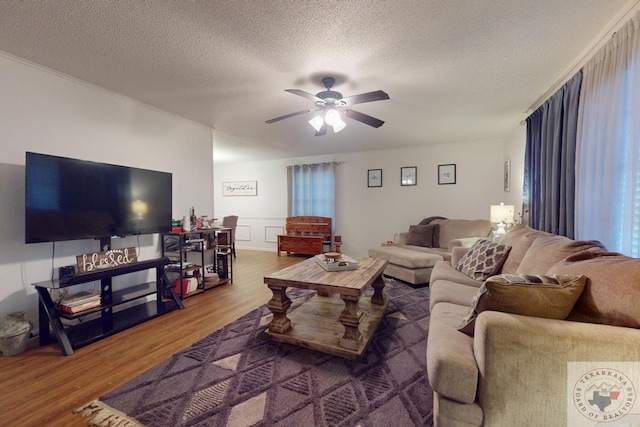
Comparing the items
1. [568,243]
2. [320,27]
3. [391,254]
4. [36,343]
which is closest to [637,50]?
[568,243]

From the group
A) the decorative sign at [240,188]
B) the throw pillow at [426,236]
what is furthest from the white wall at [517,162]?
the decorative sign at [240,188]

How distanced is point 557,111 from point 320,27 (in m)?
2.34

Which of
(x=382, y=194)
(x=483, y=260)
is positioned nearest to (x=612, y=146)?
(x=483, y=260)

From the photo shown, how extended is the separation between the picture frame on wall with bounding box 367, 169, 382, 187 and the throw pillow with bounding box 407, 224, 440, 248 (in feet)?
5.09

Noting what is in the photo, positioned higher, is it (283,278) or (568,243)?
(568,243)

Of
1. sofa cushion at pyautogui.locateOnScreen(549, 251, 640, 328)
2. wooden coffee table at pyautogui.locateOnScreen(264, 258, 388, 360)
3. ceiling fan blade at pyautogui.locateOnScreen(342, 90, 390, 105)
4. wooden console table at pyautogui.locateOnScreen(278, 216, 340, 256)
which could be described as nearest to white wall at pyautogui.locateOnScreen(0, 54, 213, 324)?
wooden coffee table at pyautogui.locateOnScreen(264, 258, 388, 360)

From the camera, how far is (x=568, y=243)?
1.66 metres

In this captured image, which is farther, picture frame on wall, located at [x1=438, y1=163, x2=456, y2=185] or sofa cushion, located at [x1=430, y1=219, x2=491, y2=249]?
picture frame on wall, located at [x1=438, y1=163, x2=456, y2=185]

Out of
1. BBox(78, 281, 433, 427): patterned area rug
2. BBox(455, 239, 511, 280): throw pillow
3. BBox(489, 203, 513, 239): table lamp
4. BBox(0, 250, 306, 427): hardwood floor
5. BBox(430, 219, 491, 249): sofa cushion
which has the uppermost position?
BBox(489, 203, 513, 239): table lamp

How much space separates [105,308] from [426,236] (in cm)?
426

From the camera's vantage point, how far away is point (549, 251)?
171 cm

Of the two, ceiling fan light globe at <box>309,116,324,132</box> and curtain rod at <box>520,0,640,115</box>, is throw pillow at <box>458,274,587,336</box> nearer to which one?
curtain rod at <box>520,0,640,115</box>

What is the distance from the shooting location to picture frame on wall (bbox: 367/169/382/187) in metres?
5.77

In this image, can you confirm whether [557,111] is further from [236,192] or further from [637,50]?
[236,192]
